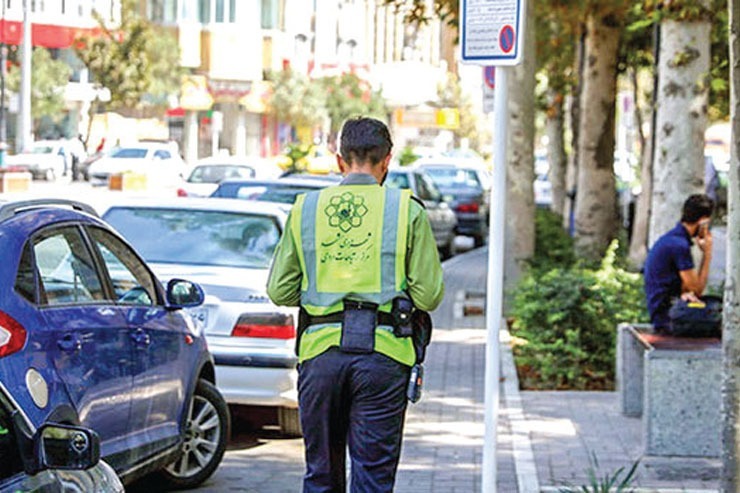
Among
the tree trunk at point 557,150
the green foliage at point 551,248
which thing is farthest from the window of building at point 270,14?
the green foliage at point 551,248

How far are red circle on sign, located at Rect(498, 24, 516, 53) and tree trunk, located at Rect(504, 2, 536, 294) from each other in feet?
39.1

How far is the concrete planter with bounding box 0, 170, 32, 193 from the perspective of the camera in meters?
41.8

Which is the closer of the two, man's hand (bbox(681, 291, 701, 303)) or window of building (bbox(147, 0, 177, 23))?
man's hand (bbox(681, 291, 701, 303))

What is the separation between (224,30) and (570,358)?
66.3 m

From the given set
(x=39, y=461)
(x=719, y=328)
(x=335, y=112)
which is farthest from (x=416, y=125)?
(x=39, y=461)

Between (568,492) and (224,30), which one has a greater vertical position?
(224,30)

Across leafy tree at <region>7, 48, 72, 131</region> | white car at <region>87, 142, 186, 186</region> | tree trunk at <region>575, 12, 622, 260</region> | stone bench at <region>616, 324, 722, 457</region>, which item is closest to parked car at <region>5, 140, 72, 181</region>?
white car at <region>87, 142, 186, 186</region>

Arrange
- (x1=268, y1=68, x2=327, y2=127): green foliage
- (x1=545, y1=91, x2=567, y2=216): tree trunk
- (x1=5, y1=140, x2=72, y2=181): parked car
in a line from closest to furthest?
(x1=545, y1=91, x2=567, y2=216): tree trunk → (x1=5, y1=140, x2=72, y2=181): parked car → (x1=268, y1=68, x2=327, y2=127): green foliage

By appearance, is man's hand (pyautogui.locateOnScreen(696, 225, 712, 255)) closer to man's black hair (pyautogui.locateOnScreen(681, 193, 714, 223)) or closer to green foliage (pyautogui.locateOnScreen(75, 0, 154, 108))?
man's black hair (pyautogui.locateOnScreen(681, 193, 714, 223))

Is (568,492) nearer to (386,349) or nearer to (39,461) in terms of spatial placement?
(386,349)

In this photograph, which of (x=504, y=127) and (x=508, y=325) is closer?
(x=504, y=127)

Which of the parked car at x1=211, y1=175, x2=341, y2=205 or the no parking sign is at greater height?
the no parking sign

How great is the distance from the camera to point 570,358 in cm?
1377

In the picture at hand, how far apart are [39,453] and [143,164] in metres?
51.2
